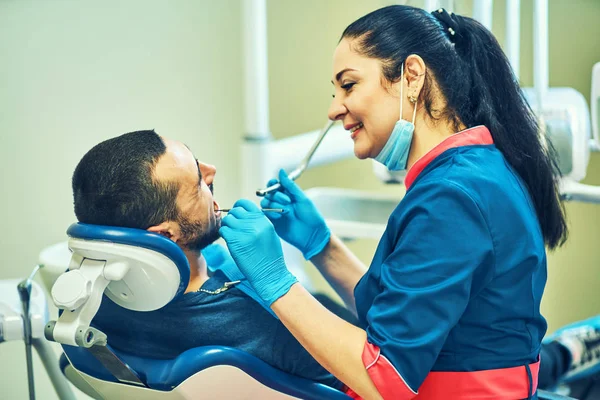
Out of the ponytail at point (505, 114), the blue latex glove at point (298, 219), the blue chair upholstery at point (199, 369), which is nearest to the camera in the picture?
the blue chair upholstery at point (199, 369)

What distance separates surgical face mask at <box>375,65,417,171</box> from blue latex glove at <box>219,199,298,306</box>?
0.25m

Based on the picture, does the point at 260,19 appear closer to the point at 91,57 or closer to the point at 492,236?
the point at 91,57

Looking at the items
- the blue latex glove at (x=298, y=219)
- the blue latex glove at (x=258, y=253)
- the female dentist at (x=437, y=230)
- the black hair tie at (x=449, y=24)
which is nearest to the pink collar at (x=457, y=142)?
the female dentist at (x=437, y=230)

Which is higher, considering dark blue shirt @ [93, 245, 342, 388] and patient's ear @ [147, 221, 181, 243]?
patient's ear @ [147, 221, 181, 243]

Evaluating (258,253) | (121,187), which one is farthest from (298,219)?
(121,187)

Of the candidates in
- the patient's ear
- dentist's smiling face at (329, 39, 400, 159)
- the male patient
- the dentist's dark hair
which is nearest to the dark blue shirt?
the male patient

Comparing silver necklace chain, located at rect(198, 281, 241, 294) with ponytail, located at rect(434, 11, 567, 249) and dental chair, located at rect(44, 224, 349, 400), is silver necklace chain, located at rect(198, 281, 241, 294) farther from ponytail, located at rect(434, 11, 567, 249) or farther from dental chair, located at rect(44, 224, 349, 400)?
ponytail, located at rect(434, 11, 567, 249)

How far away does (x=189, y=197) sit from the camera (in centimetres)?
136

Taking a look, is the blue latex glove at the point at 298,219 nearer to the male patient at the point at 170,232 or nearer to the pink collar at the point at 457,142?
the male patient at the point at 170,232

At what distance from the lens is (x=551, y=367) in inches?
94.8

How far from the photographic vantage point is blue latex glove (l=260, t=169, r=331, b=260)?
164 centimetres

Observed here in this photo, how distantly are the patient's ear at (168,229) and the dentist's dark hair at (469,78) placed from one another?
462 mm

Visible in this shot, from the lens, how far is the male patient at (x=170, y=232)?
1.27m

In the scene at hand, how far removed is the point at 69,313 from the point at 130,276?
0.36 ft
